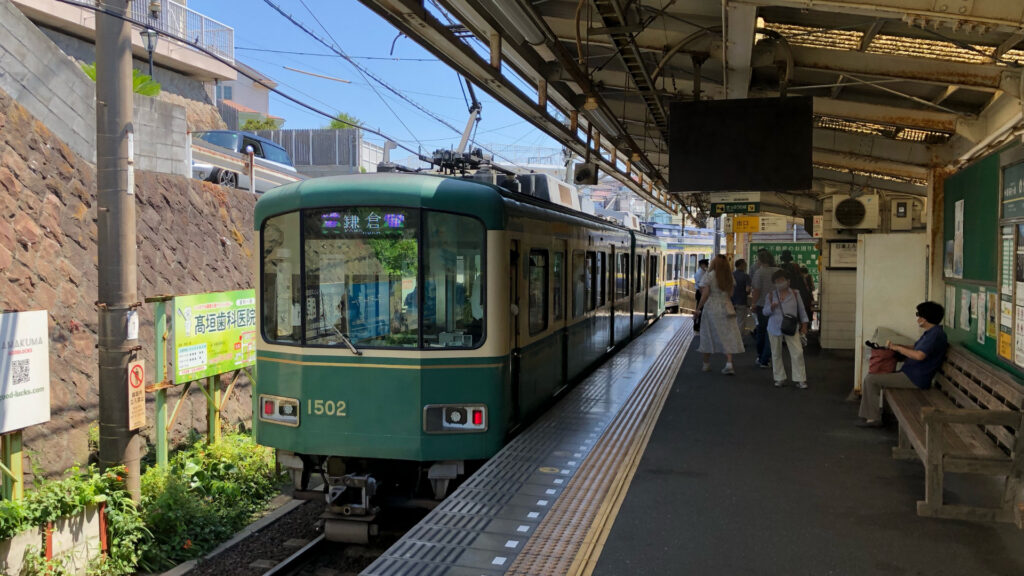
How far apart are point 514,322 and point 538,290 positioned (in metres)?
0.92

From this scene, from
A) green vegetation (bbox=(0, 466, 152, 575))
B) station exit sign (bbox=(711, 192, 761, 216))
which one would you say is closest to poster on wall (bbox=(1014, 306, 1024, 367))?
green vegetation (bbox=(0, 466, 152, 575))

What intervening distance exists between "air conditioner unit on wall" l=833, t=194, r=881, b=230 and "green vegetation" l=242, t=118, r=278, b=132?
34387 mm

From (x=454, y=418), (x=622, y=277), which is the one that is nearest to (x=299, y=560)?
(x=454, y=418)

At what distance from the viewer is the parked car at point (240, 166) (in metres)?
13.9

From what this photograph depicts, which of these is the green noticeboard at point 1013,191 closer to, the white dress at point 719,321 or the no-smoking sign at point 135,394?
the white dress at point 719,321

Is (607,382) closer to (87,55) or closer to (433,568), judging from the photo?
(433,568)

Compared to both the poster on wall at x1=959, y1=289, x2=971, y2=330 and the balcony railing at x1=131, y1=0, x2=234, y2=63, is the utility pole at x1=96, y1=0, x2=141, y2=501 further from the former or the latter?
the balcony railing at x1=131, y1=0, x2=234, y2=63

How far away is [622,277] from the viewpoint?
→ 13.2m

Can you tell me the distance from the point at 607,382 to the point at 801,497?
4.42 metres

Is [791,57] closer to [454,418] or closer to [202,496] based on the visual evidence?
[454,418]

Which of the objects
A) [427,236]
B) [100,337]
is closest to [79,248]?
[100,337]

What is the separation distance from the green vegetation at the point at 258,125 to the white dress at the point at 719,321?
3536cm

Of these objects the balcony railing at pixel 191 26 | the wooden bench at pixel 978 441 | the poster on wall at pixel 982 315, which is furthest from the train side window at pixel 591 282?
the balcony railing at pixel 191 26

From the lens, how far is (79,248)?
905 cm
